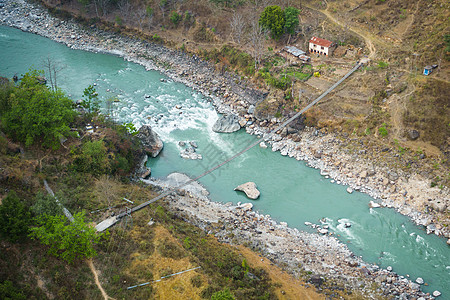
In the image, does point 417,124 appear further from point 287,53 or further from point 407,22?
point 287,53

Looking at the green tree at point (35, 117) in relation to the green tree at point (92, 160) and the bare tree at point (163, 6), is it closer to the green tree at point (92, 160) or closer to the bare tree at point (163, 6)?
the green tree at point (92, 160)

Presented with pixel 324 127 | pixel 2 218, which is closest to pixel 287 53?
pixel 324 127

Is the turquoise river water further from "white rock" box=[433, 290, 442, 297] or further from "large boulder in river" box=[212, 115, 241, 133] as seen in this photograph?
"large boulder in river" box=[212, 115, 241, 133]

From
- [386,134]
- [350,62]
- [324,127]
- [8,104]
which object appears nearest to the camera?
[8,104]

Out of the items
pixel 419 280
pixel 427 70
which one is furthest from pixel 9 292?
pixel 427 70

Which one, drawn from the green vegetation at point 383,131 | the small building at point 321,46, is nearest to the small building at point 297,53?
the small building at point 321,46

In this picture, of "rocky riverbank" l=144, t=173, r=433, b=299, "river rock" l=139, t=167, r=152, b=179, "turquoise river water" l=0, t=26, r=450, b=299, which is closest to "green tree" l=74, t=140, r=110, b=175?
"river rock" l=139, t=167, r=152, b=179
